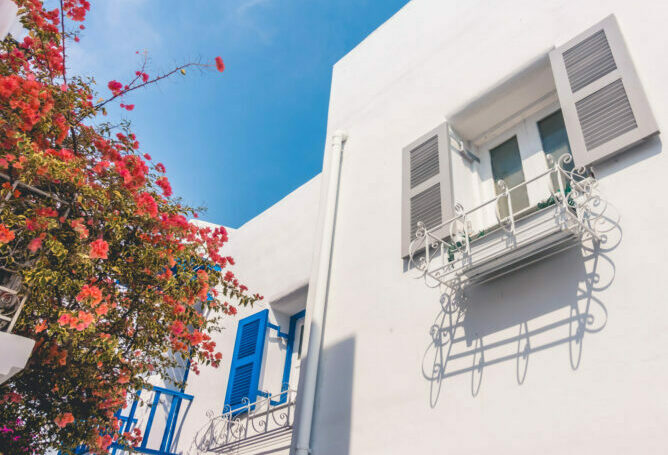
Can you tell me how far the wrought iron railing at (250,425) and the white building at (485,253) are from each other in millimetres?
24

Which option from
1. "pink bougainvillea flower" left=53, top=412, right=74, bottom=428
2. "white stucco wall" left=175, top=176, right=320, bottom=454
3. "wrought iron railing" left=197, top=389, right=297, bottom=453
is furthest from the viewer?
"white stucco wall" left=175, top=176, right=320, bottom=454

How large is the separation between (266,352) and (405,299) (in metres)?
2.72

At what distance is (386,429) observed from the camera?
11.5 ft

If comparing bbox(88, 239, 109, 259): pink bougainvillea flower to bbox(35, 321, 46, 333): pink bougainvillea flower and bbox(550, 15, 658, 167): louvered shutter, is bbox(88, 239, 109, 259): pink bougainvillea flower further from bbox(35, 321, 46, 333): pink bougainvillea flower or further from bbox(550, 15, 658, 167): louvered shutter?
bbox(550, 15, 658, 167): louvered shutter

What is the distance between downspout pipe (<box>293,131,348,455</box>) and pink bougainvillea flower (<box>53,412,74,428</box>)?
5.54ft

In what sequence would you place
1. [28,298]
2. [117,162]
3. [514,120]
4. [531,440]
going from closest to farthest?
[531,440] → [28,298] → [117,162] → [514,120]

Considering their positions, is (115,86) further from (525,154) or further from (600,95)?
(600,95)

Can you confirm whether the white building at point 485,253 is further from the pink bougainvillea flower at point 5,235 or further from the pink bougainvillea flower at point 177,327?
the pink bougainvillea flower at point 5,235

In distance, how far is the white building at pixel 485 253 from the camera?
2.68 metres

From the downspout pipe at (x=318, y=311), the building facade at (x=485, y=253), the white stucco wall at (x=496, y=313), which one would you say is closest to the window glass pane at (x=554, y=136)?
the building facade at (x=485, y=253)

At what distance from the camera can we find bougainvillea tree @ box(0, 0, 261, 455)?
2.90m

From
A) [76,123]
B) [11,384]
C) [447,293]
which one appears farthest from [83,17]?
[447,293]

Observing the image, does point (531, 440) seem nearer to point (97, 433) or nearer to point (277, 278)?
point (97, 433)

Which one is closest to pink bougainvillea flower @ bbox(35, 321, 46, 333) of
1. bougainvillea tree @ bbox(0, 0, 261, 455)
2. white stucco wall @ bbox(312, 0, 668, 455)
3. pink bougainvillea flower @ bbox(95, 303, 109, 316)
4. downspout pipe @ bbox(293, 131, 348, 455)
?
bougainvillea tree @ bbox(0, 0, 261, 455)
